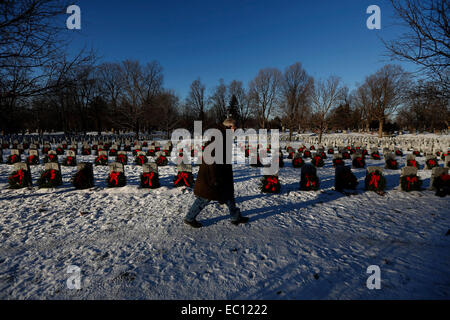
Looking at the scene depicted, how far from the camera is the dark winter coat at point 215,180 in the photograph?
10.5ft

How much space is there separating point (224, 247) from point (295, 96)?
3099 cm

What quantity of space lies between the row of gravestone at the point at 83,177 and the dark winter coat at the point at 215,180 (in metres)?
2.85

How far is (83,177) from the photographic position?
5801 mm

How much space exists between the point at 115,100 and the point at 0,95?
3709 centimetres

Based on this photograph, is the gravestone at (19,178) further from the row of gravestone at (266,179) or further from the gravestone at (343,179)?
the gravestone at (343,179)

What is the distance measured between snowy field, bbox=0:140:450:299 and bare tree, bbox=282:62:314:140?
2483cm

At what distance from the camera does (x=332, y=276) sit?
2.38 metres

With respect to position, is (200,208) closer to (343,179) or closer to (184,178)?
(184,178)

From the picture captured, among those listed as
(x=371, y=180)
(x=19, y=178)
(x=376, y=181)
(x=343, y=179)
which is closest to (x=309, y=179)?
(x=343, y=179)

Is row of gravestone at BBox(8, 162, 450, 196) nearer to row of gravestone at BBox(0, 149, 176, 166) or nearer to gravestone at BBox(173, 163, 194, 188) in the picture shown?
gravestone at BBox(173, 163, 194, 188)

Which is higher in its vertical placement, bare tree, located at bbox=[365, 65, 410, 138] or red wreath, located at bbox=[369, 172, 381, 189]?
bare tree, located at bbox=[365, 65, 410, 138]

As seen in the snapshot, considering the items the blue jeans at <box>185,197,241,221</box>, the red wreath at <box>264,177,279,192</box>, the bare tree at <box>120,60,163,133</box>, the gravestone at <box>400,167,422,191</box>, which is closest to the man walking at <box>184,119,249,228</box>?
the blue jeans at <box>185,197,241,221</box>

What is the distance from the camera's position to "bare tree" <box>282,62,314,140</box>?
28469mm
